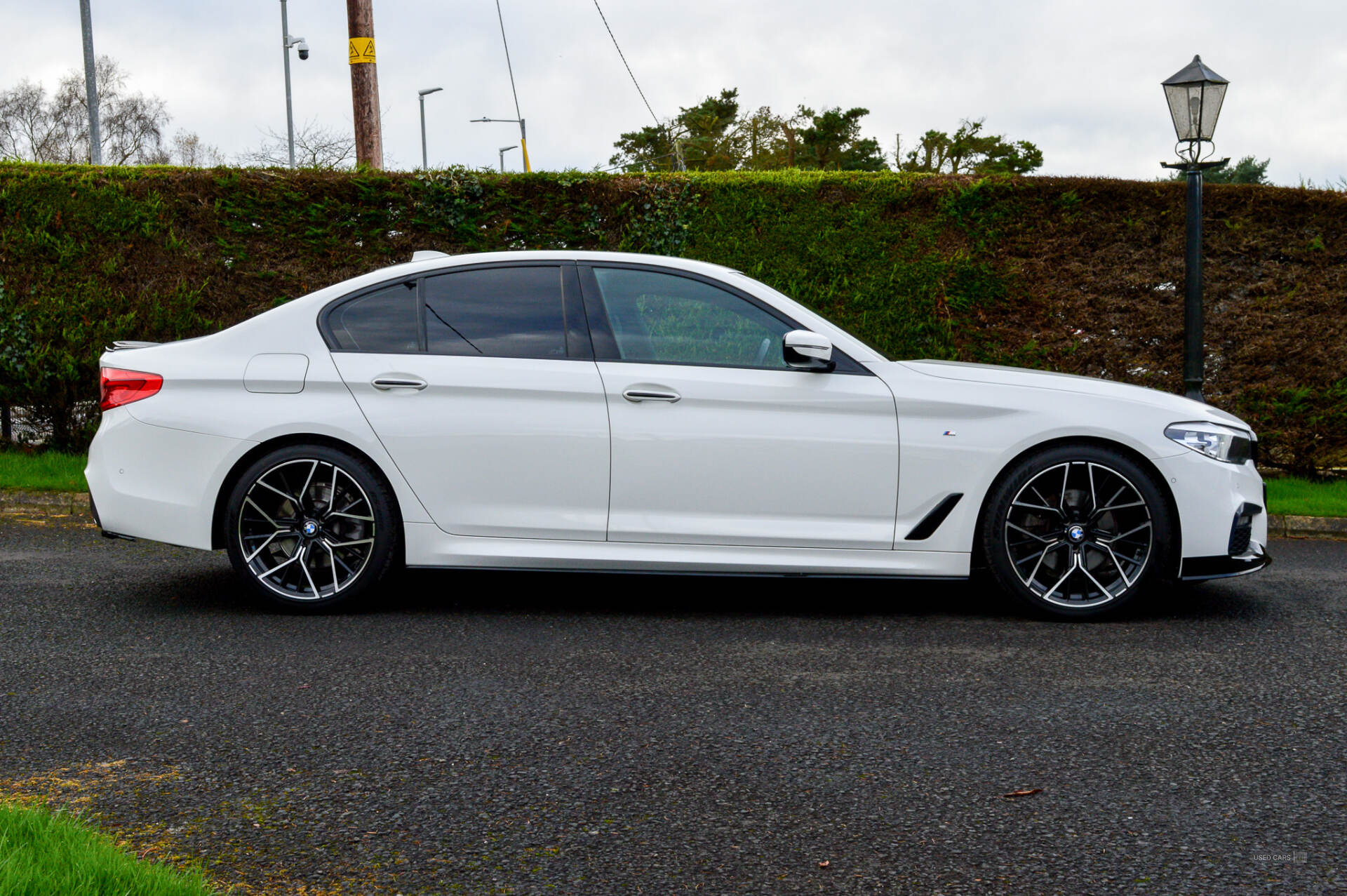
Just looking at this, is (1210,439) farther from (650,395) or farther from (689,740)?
(689,740)

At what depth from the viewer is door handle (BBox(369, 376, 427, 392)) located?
5539 mm

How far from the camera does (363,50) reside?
12562mm

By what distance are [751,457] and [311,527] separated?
6.54 feet

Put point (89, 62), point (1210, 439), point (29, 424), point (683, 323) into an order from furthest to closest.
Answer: point (89, 62), point (29, 424), point (683, 323), point (1210, 439)

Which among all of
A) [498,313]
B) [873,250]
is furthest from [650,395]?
[873,250]

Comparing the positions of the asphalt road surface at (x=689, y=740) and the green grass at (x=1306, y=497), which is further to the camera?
the green grass at (x=1306, y=497)

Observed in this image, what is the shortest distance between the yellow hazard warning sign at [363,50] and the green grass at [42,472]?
4.88 meters

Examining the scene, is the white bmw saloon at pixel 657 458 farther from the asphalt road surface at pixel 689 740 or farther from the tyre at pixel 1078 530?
the asphalt road surface at pixel 689 740

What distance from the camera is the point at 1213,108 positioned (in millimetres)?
10102

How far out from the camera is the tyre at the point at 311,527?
18.2 ft

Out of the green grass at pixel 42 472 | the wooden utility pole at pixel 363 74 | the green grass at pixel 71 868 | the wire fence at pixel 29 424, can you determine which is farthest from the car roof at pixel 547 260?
the wooden utility pole at pixel 363 74

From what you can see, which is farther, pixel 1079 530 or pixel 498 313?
pixel 498 313

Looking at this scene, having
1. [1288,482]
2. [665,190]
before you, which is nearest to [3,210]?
[665,190]

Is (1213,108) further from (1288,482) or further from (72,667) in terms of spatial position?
(72,667)
